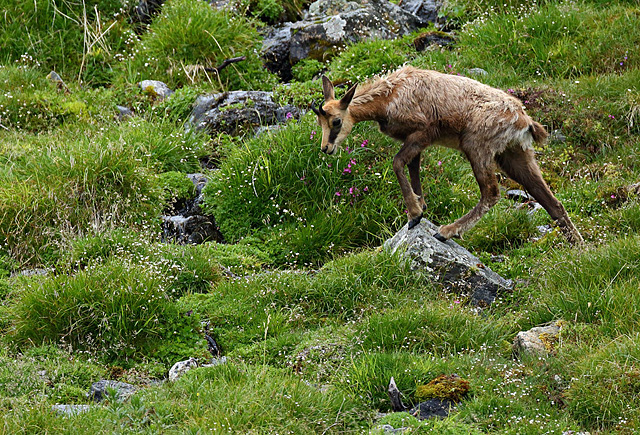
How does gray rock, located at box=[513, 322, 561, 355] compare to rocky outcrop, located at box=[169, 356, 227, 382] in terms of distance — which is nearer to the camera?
gray rock, located at box=[513, 322, 561, 355]

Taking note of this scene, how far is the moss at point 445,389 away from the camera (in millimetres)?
5656

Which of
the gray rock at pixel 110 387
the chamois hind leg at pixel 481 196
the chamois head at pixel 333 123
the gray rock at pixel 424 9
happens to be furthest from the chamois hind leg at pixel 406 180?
the gray rock at pixel 424 9

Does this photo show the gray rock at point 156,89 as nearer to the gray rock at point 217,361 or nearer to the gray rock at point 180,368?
the gray rock at point 217,361

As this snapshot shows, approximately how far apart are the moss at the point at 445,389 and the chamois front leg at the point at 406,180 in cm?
266

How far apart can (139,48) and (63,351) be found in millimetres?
7651

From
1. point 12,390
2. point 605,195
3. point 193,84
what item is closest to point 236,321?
point 12,390

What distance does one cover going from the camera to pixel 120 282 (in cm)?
708

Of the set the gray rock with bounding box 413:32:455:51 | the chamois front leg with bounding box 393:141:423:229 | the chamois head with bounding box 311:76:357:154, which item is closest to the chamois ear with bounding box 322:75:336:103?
the chamois head with bounding box 311:76:357:154

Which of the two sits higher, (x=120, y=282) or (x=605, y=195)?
(x=120, y=282)

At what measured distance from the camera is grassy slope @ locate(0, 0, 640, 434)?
5.57 metres

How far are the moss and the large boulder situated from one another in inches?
326

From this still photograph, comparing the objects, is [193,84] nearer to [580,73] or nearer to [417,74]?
[417,74]

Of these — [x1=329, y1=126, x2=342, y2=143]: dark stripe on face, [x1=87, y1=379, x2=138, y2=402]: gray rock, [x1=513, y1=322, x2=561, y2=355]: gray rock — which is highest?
[x1=329, y1=126, x2=342, y2=143]: dark stripe on face

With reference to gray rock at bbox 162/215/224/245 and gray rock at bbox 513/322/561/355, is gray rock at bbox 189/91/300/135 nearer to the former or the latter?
gray rock at bbox 162/215/224/245
